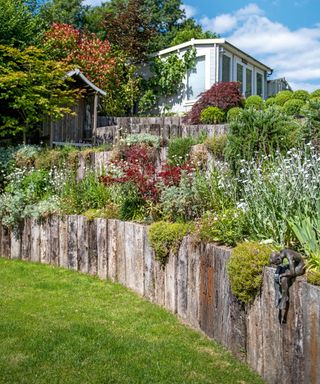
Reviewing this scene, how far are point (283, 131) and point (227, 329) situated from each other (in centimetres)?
289

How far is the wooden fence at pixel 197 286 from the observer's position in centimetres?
315

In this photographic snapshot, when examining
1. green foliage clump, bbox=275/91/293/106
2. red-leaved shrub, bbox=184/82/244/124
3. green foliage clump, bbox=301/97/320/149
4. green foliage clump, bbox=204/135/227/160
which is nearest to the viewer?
green foliage clump, bbox=301/97/320/149

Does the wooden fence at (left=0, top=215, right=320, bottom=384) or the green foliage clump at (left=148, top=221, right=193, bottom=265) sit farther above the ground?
the green foliage clump at (left=148, top=221, right=193, bottom=265)

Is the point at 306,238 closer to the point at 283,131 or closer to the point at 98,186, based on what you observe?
the point at 283,131

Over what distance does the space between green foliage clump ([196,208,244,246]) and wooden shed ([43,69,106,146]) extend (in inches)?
325

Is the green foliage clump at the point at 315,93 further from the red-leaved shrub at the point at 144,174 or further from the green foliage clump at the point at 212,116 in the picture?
the red-leaved shrub at the point at 144,174

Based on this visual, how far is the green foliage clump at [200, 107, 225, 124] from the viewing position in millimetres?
14156

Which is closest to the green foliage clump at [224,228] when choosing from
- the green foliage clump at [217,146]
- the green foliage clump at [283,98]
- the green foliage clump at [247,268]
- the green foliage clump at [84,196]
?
the green foliage clump at [247,268]

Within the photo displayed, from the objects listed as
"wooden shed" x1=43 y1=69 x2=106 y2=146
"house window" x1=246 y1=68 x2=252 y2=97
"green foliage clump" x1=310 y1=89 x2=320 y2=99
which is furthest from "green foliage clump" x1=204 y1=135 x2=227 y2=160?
"house window" x1=246 y1=68 x2=252 y2=97

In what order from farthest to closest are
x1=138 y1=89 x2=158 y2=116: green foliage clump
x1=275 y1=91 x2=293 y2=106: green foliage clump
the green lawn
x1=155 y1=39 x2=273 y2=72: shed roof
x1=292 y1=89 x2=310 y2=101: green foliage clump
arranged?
x1=138 y1=89 x2=158 y2=116: green foliage clump, x1=155 y1=39 x2=273 y2=72: shed roof, x1=275 y1=91 x2=293 y2=106: green foliage clump, x1=292 y1=89 x2=310 y2=101: green foliage clump, the green lawn

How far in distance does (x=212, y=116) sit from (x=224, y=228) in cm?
1004

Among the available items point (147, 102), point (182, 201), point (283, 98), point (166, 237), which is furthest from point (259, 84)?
point (166, 237)

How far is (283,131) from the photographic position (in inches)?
238

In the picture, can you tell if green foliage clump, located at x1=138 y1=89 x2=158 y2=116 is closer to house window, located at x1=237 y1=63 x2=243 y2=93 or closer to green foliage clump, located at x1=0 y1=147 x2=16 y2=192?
house window, located at x1=237 y1=63 x2=243 y2=93
